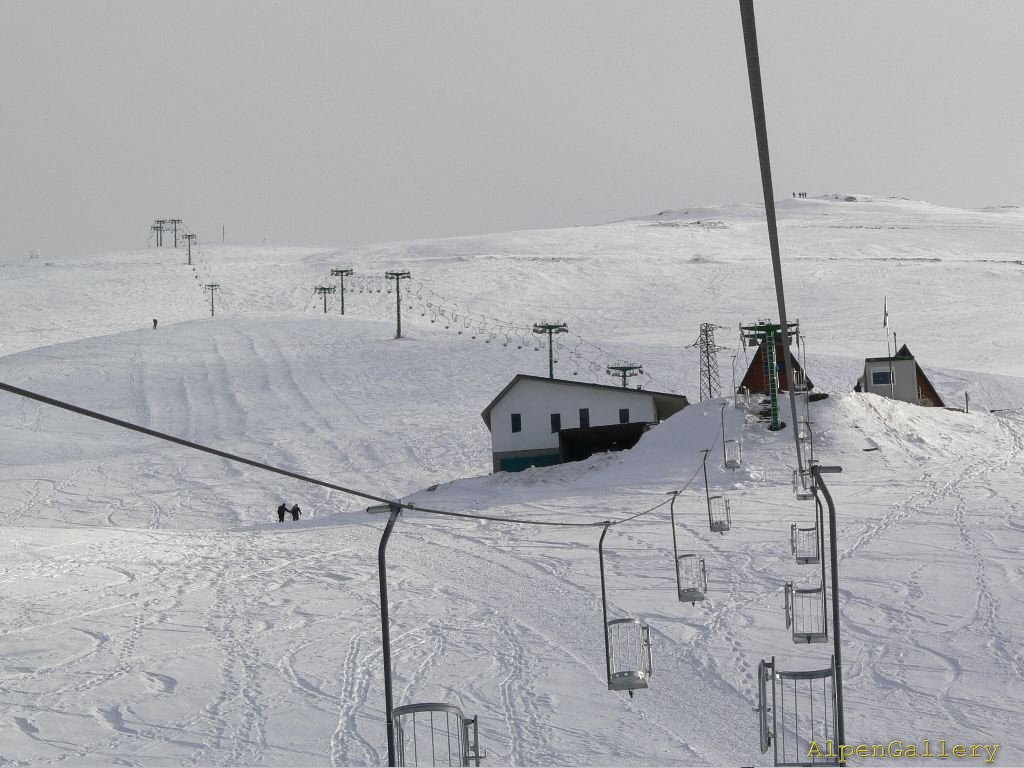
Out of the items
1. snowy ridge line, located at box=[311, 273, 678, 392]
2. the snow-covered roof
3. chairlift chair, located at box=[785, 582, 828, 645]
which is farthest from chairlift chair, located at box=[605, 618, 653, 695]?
snowy ridge line, located at box=[311, 273, 678, 392]

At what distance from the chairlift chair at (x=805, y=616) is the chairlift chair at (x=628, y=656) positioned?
5.46 feet

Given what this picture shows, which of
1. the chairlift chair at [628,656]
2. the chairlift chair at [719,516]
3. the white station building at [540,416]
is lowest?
the chairlift chair at [628,656]

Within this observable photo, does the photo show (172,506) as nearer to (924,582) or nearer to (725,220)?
(924,582)

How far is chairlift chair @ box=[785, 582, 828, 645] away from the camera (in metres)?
13.3

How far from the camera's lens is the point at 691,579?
2072 centimetres

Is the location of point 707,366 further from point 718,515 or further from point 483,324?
point 483,324

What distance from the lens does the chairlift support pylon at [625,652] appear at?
12.9 metres

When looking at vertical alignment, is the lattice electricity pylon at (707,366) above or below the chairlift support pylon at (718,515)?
above

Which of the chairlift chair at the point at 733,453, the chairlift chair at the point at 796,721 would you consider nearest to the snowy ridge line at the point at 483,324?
the chairlift chair at the point at 733,453

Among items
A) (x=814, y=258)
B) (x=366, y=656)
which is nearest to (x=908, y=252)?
(x=814, y=258)

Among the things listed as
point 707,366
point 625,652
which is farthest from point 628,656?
point 707,366

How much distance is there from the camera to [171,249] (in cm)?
14550

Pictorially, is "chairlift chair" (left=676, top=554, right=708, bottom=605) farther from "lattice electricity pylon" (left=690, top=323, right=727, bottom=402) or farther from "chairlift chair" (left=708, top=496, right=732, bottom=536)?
"lattice electricity pylon" (left=690, top=323, right=727, bottom=402)

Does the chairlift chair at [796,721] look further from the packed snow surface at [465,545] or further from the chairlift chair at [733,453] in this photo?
the chairlift chair at [733,453]
